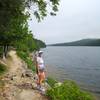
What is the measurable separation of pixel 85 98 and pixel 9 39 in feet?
74.0

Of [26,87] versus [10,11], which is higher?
[10,11]

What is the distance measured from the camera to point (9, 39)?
38.7m

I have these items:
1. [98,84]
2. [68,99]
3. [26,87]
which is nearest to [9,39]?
[98,84]

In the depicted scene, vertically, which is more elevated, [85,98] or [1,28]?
[1,28]

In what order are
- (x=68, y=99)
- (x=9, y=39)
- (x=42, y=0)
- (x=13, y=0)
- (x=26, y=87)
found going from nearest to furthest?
(x=13, y=0)
(x=42, y=0)
(x=68, y=99)
(x=26, y=87)
(x=9, y=39)

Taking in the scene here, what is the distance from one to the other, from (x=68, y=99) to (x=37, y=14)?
199 inches

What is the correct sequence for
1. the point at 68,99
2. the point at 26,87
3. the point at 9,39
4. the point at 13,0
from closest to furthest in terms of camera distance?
the point at 13,0, the point at 68,99, the point at 26,87, the point at 9,39

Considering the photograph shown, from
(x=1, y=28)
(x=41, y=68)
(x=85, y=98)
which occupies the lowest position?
(x=85, y=98)

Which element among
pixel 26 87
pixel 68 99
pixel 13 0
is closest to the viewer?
pixel 13 0

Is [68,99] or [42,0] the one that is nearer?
[42,0]

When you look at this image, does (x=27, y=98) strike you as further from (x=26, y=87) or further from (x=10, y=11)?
(x=10, y=11)

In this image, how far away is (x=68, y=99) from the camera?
55.8ft

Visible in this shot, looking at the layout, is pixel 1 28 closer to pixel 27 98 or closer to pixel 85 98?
pixel 27 98

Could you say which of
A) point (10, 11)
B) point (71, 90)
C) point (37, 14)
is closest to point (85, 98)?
point (71, 90)
